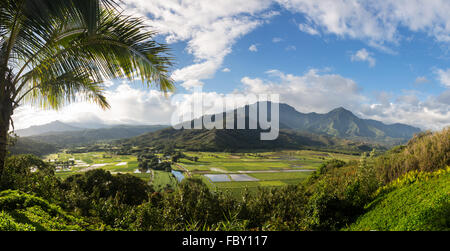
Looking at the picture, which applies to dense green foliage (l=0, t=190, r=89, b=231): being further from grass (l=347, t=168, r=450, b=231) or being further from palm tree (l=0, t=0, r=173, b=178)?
grass (l=347, t=168, r=450, b=231)

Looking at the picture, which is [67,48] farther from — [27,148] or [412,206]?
[27,148]

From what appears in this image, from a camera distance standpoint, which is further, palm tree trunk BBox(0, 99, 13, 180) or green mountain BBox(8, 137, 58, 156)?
green mountain BBox(8, 137, 58, 156)

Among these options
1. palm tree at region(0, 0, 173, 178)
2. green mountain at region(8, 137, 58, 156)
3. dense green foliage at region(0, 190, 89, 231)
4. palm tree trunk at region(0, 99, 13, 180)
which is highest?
palm tree at region(0, 0, 173, 178)

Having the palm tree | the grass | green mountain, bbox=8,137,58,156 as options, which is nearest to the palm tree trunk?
the palm tree

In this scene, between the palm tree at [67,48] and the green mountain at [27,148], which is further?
the green mountain at [27,148]

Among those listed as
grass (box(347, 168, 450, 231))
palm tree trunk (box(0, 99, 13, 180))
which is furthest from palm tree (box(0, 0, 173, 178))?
grass (box(347, 168, 450, 231))

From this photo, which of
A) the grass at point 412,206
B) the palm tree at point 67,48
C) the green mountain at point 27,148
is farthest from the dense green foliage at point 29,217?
the green mountain at point 27,148

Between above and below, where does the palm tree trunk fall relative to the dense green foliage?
above

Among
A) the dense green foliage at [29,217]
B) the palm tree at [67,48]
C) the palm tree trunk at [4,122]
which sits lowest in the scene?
the dense green foliage at [29,217]

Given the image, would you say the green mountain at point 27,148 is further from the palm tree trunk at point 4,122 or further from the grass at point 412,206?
the grass at point 412,206

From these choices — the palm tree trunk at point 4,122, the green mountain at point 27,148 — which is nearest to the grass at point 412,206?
the palm tree trunk at point 4,122

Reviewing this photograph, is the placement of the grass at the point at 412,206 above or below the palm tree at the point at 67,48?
below

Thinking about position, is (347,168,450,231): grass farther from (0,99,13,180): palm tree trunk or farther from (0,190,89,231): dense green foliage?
(0,99,13,180): palm tree trunk
